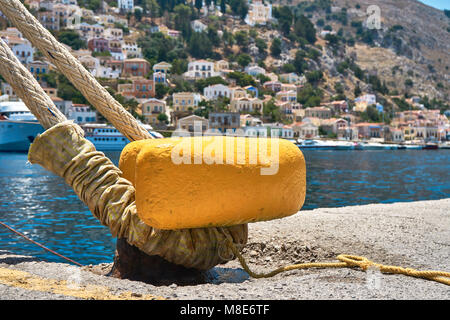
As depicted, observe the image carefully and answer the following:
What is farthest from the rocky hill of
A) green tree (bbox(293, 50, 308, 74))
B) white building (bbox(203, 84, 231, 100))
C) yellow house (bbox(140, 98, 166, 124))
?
yellow house (bbox(140, 98, 166, 124))

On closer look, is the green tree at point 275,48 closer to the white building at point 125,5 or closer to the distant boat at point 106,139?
the white building at point 125,5

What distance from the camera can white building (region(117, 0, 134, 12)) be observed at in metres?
138

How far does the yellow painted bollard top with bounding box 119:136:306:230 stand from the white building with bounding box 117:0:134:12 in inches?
5572

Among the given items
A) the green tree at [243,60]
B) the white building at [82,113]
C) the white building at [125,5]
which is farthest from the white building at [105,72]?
the white building at [125,5]

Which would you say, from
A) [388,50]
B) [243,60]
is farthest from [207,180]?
[388,50]

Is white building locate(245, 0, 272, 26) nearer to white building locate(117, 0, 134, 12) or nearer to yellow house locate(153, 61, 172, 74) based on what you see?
white building locate(117, 0, 134, 12)

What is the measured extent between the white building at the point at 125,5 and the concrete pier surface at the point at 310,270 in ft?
455

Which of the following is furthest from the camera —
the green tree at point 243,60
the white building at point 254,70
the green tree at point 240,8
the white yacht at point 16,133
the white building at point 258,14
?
the green tree at point 240,8

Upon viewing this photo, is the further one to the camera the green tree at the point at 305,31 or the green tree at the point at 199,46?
the green tree at the point at 305,31

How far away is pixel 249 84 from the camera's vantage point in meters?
114

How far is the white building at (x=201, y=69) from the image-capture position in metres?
109

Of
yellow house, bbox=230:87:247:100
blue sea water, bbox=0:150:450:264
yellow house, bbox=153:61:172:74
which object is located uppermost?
yellow house, bbox=153:61:172:74
